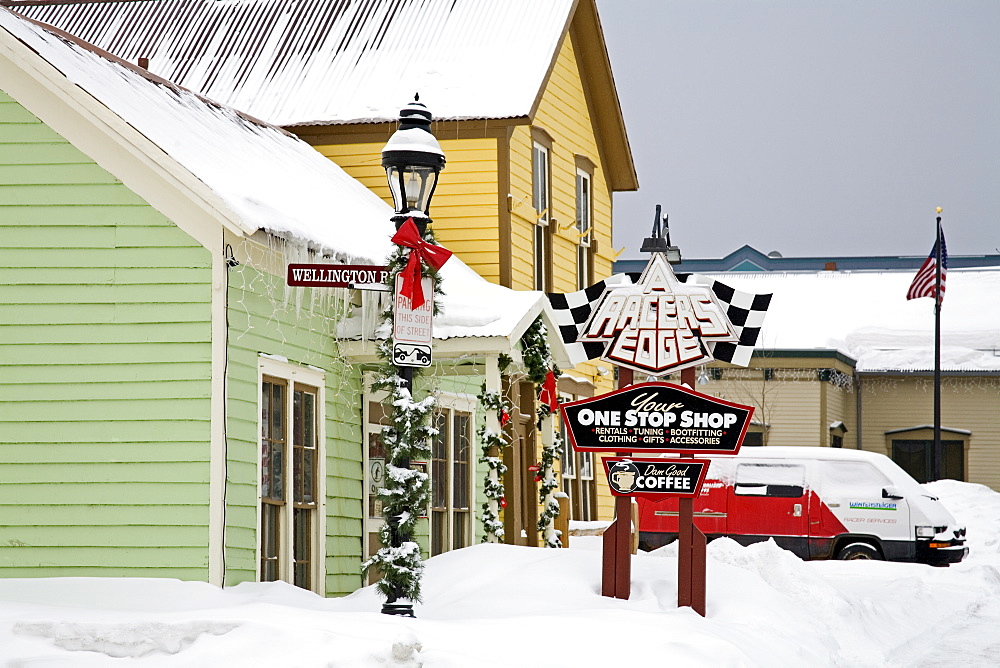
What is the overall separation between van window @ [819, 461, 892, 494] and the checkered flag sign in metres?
10.3

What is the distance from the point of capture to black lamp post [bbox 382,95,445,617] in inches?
371

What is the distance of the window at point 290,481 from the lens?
11.5m

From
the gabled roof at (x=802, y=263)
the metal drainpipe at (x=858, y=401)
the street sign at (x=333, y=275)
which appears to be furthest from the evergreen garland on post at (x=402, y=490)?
the gabled roof at (x=802, y=263)

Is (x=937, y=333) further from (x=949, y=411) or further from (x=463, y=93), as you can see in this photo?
(x=463, y=93)

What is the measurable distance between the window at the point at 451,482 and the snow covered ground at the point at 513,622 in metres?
3.34

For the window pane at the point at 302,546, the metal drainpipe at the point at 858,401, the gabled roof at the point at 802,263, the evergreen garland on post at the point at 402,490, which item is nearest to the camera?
the evergreen garland on post at the point at 402,490

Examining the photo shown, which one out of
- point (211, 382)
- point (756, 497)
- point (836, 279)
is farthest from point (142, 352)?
point (836, 279)

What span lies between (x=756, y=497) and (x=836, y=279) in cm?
2144

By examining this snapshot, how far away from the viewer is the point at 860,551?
818 inches

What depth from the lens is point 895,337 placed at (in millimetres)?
36750

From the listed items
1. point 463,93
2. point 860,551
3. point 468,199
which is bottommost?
point 860,551

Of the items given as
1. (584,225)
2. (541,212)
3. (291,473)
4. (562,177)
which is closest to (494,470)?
(291,473)

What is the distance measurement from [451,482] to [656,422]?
5.53 meters

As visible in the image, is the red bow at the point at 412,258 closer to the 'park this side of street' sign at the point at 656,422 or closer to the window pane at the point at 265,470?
the 'park this side of street' sign at the point at 656,422
